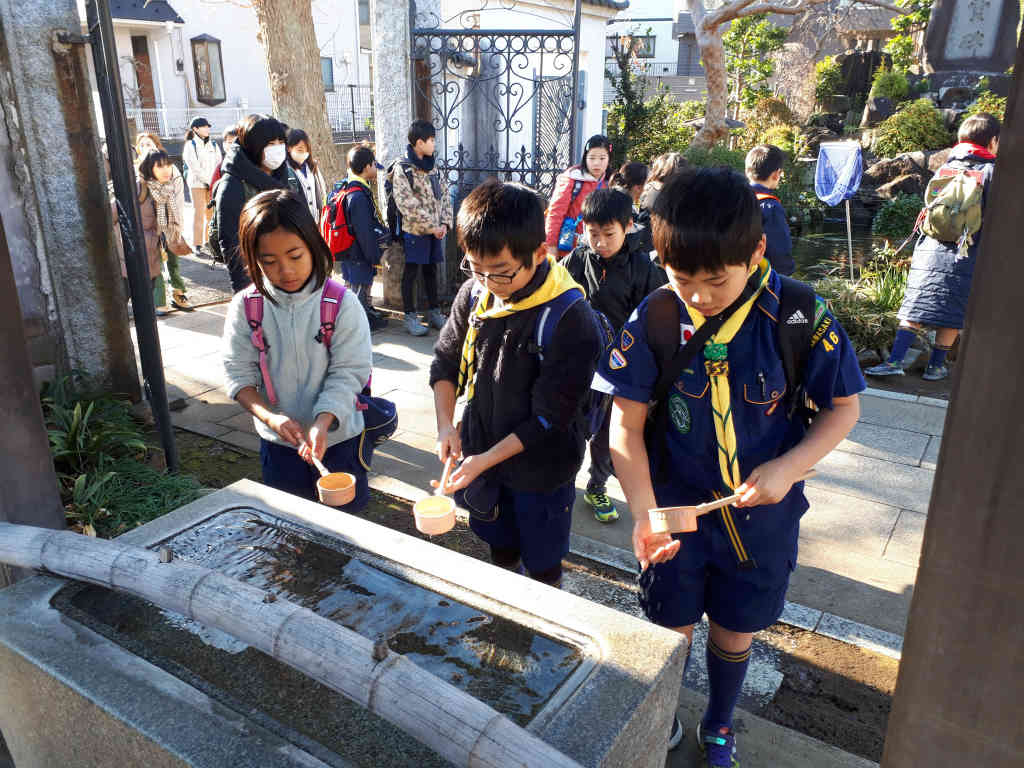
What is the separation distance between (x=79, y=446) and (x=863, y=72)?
796 inches

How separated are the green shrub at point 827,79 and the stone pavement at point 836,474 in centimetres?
1600

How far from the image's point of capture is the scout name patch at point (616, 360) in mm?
1888

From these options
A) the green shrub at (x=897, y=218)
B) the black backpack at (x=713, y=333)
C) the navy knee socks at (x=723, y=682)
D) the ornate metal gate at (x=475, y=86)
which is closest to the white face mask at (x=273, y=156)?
the ornate metal gate at (x=475, y=86)

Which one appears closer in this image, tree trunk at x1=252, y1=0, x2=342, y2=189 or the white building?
tree trunk at x1=252, y1=0, x2=342, y2=189

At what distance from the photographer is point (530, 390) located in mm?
2285

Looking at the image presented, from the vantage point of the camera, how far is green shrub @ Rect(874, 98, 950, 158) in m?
14.8

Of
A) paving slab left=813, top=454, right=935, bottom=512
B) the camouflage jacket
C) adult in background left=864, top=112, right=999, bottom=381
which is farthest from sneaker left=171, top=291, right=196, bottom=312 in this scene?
adult in background left=864, top=112, right=999, bottom=381

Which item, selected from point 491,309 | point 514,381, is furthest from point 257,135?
point 514,381

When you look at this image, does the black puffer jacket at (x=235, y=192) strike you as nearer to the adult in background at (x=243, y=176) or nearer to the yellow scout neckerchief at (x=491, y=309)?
the adult in background at (x=243, y=176)

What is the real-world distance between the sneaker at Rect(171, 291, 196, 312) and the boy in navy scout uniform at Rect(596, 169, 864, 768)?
643cm

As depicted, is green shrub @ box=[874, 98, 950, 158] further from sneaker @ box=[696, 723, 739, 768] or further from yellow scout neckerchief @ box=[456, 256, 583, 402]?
sneaker @ box=[696, 723, 739, 768]

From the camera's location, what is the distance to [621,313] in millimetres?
3467

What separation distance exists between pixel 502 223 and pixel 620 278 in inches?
57.2

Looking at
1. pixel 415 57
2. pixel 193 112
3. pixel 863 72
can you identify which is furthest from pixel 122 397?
pixel 193 112
